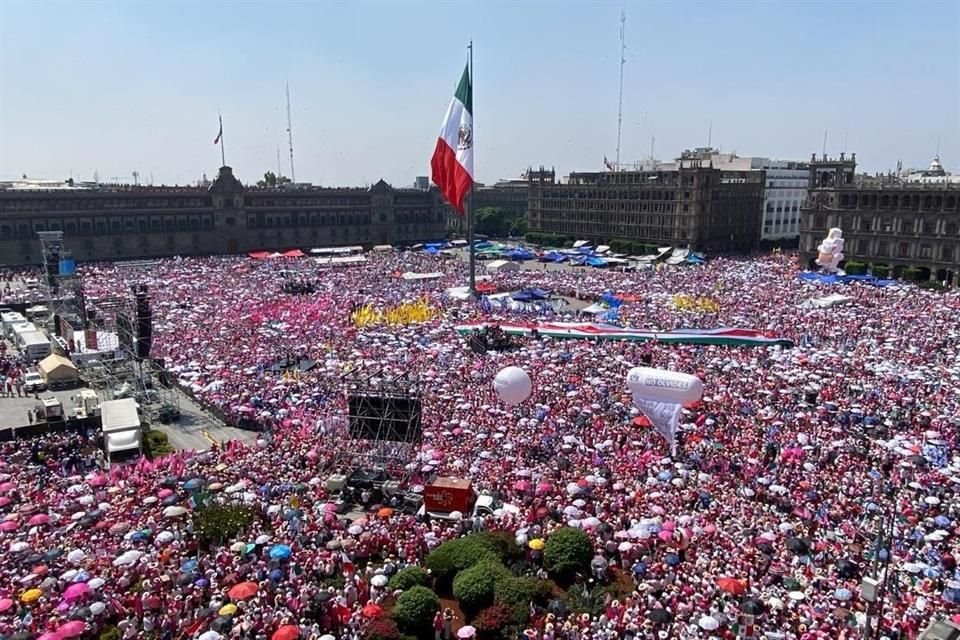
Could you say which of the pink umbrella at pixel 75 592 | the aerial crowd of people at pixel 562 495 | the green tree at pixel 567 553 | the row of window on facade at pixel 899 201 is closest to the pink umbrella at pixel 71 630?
the aerial crowd of people at pixel 562 495

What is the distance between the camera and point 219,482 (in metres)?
23.5

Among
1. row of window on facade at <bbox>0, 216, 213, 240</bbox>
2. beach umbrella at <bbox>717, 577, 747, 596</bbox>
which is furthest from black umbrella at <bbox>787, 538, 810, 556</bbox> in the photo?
row of window on facade at <bbox>0, 216, 213, 240</bbox>

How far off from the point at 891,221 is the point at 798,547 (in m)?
68.1

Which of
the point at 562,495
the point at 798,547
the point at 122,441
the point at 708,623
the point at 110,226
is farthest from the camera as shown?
the point at 110,226

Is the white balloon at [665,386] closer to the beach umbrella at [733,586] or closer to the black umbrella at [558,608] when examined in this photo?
the beach umbrella at [733,586]

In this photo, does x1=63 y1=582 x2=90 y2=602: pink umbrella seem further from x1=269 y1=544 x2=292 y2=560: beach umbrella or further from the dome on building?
the dome on building

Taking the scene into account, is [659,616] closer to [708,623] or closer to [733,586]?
[708,623]

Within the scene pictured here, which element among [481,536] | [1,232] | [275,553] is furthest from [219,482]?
[1,232]

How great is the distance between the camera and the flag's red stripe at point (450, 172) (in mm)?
52594

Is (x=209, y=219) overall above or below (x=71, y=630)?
above

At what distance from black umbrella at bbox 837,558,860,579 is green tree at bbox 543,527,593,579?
624 centimetres

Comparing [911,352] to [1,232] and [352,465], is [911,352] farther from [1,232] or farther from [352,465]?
[1,232]

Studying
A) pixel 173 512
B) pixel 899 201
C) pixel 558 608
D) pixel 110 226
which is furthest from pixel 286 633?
pixel 110 226

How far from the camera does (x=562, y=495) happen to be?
22.0 m
